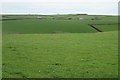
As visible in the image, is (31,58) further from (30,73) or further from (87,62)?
(30,73)

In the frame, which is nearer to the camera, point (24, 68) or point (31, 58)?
point (24, 68)

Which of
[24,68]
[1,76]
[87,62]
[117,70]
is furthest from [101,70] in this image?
[1,76]

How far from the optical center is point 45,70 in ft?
54.9

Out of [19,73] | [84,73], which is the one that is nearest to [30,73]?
[19,73]

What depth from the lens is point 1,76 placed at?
1444 cm

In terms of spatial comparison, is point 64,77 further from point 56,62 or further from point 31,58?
point 31,58

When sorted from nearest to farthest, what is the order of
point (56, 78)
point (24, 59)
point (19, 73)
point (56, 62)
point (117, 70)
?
point (56, 78), point (19, 73), point (117, 70), point (56, 62), point (24, 59)

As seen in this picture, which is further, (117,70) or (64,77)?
(117,70)

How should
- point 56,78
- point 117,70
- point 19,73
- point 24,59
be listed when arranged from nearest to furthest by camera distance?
point 56,78 → point 19,73 → point 117,70 → point 24,59

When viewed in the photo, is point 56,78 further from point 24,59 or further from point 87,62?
point 24,59

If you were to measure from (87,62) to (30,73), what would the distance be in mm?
5422

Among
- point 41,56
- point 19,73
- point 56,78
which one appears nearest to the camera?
point 56,78

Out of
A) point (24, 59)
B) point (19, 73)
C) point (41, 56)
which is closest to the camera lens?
point (19, 73)

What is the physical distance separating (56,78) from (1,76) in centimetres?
264
